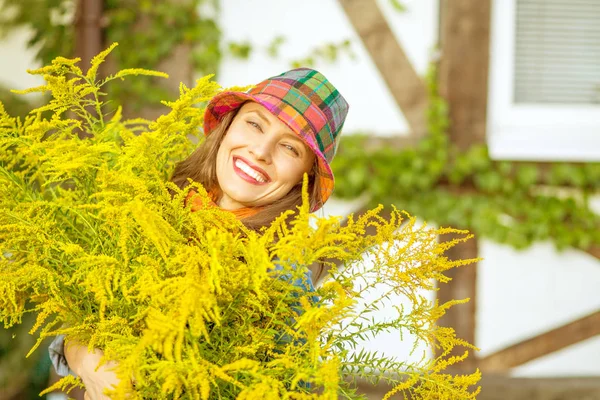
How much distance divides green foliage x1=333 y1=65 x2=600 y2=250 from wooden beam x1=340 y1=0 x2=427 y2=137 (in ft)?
0.20

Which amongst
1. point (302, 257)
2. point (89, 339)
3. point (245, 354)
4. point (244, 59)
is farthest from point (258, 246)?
point (244, 59)

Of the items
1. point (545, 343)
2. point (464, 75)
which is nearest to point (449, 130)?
point (464, 75)

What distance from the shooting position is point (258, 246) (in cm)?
78

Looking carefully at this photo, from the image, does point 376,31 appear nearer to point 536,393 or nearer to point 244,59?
point 244,59

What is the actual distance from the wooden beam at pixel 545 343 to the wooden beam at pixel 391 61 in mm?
1153

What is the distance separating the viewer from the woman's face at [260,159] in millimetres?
1226

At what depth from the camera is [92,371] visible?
103cm

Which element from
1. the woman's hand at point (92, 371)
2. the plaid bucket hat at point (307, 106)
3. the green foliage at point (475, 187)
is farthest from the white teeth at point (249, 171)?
the green foliage at point (475, 187)

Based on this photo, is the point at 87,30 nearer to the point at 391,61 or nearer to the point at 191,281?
the point at 391,61

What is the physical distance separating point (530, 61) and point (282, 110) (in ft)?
7.98

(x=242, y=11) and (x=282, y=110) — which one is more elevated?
(x=242, y=11)

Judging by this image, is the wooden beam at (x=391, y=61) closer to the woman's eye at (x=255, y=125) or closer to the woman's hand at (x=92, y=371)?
the woman's eye at (x=255, y=125)

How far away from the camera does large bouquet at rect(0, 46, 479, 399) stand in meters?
0.77

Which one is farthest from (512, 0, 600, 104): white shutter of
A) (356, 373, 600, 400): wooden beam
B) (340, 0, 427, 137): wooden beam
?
(356, 373, 600, 400): wooden beam
